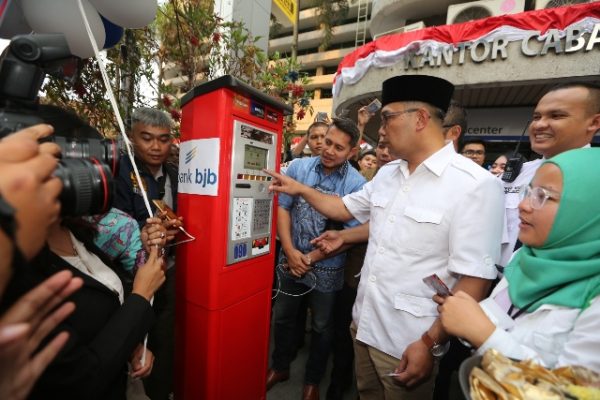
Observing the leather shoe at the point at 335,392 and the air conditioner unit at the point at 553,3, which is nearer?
the leather shoe at the point at 335,392

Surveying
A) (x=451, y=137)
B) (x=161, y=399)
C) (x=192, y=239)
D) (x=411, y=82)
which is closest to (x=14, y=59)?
(x=192, y=239)

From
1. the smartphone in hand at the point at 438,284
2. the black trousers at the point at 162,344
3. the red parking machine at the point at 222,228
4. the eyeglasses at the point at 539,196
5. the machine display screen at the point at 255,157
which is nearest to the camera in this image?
the eyeglasses at the point at 539,196

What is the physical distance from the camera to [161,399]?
188cm

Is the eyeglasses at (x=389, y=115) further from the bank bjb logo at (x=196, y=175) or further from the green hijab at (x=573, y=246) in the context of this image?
the bank bjb logo at (x=196, y=175)

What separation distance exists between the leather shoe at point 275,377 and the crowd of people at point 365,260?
0.9 inches

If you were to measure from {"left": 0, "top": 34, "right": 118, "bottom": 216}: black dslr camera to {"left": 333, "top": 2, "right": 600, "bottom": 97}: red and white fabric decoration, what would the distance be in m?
7.04

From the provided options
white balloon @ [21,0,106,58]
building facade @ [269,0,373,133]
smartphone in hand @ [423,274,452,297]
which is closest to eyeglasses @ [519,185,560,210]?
smartphone in hand @ [423,274,452,297]

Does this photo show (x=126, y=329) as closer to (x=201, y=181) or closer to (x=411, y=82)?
(x=201, y=181)

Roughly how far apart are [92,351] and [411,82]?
1720 millimetres

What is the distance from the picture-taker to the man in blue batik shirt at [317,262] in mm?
2236

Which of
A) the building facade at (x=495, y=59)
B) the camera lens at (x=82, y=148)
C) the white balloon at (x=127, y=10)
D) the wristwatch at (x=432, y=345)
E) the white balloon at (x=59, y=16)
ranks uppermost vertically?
the building facade at (x=495, y=59)

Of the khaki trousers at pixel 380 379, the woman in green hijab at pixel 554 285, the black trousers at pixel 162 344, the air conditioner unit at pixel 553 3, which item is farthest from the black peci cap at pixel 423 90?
the air conditioner unit at pixel 553 3

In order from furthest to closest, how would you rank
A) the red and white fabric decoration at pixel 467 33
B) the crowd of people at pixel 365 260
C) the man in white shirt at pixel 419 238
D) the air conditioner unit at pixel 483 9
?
the air conditioner unit at pixel 483 9
the red and white fabric decoration at pixel 467 33
the man in white shirt at pixel 419 238
the crowd of people at pixel 365 260

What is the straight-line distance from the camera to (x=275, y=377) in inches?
94.2
